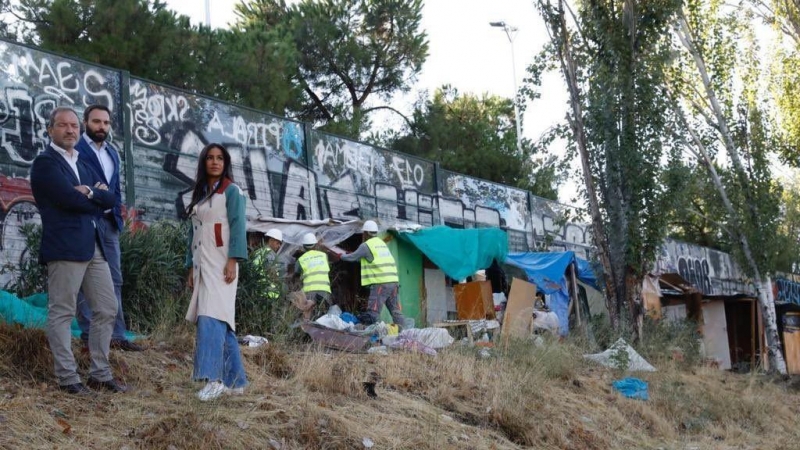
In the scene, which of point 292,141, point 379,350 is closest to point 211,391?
point 379,350

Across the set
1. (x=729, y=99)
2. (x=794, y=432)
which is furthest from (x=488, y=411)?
(x=729, y=99)

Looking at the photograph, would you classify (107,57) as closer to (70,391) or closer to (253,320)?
(253,320)

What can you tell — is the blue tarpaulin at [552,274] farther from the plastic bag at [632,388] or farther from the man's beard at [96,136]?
the man's beard at [96,136]

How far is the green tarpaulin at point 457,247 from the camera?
15609 mm

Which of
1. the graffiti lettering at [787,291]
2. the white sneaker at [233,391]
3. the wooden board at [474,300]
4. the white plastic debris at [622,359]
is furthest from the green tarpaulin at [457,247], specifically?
the graffiti lettering at [787,291]

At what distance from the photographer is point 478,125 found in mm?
33219

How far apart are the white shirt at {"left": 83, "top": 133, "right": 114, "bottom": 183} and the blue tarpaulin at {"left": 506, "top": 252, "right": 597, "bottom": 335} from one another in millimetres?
10850

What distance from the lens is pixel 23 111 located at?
12383mm

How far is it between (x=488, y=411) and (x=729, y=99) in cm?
1941

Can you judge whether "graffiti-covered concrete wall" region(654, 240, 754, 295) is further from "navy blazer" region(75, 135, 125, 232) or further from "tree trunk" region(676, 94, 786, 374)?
"navy blazer" region(75, 135, 125, 232)

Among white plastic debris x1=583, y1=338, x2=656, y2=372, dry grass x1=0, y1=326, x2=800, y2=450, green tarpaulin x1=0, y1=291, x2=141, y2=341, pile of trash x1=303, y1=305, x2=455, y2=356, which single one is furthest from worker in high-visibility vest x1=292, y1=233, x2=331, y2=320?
green tarpaulin x1=0, y1=291, x2=141, y2=341

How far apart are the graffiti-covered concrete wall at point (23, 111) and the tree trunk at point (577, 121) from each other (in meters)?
9.07

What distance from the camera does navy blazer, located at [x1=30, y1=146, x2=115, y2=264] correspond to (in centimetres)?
630

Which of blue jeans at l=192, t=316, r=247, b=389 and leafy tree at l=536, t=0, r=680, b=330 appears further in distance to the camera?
leafy tree at l=536, t=0, r=680, b=330
